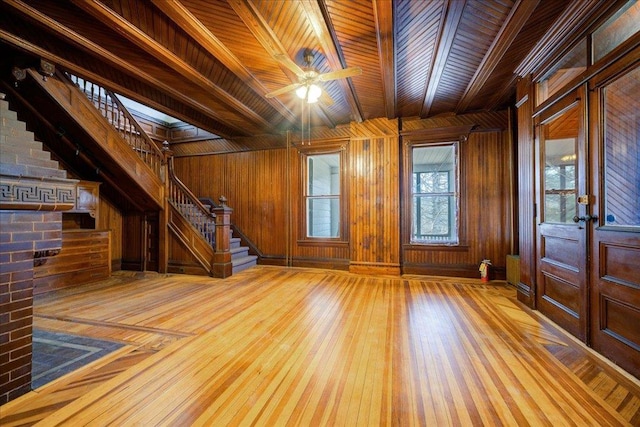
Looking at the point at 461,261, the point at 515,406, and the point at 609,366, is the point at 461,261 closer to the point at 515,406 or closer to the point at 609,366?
the point at 609,366

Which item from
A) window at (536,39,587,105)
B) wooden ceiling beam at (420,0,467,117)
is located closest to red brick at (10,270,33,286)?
wooden ceiling beam at (420,0,467,117)

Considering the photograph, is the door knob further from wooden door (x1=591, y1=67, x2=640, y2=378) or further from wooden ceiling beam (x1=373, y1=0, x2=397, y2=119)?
wooden ceiling beam (x1=373, y1=0, x2=397, y2=119)

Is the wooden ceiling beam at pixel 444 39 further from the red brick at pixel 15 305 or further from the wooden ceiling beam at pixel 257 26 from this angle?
the red brick at pixel 15 305

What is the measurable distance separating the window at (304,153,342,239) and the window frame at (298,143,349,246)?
0.03 metres

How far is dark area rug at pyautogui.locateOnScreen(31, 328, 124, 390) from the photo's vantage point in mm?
1766

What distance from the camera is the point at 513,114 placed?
425 cm

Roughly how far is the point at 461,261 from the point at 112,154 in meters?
6.09

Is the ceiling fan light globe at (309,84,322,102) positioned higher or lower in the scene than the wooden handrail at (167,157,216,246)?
higher

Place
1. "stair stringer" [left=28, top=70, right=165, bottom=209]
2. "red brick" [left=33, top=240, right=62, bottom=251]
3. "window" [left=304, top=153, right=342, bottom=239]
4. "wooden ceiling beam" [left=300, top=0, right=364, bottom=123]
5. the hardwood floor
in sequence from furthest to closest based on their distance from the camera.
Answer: "window" [left=304, top=153, right=342, bottom=239], "stair stringer" [left=28, top=70, right=165, bottom=209], "wooden ceiling beam" [left=300, top=0, right=364, bottom=123], "red brick" [left=33, top=240, right=62, bottom=251], the hardwood floor

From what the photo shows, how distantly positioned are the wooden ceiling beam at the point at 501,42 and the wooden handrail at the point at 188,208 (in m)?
4.72

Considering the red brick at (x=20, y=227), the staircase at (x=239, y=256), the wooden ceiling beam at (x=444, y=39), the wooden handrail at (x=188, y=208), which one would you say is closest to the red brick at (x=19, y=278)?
the red brick at (x=20, y=227)

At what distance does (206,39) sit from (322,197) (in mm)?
3443

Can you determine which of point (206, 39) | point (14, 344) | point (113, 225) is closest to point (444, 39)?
point (206, 39)

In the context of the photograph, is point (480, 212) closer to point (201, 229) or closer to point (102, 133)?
point (201, 229)
